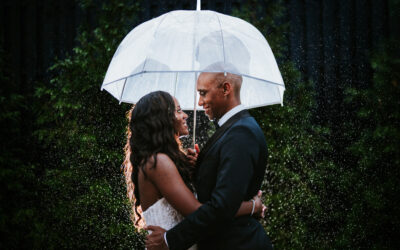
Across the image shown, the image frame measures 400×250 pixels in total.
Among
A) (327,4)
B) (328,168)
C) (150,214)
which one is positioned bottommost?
(328,168)

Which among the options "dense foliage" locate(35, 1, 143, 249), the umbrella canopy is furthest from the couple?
"dense foliage" locate(35, 1, 143, 249)

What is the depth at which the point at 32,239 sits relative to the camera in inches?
193

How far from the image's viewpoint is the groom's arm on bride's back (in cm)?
182

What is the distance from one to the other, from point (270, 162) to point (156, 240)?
2.87 m

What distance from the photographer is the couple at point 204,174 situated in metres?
1.85

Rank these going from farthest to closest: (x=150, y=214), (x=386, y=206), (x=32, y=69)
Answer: (x=32, y=69) < (x=386, y=206) < (x=150, y=214)

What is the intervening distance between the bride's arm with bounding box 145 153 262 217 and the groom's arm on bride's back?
126 mm

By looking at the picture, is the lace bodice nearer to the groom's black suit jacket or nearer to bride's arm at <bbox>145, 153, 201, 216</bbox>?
bride's arm at <bbox>145, 153, 201, 216</bbox>

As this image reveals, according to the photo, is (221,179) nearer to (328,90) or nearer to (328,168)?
(328,168)

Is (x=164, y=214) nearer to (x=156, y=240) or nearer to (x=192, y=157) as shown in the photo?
(x=156, y=240)

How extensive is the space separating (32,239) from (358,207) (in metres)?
4.29

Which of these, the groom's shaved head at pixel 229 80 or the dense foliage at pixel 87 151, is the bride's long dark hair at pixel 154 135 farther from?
the dense foliage at pixel 87 151

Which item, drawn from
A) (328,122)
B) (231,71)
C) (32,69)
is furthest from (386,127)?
(32,69)

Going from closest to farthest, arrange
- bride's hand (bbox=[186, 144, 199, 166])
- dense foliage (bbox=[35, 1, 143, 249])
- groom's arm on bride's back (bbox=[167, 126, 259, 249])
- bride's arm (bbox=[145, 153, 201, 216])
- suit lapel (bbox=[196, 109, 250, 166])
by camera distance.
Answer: groom's arm on bride's back (bbox=[167, 126, 259, 249])
bride's arm (bbox=[145, 153, 201, 216])
suit lapel (bbox=[196, 109, 250, 166])
bride's hand (bbox=[186, 144, 199, 166])
dense foliage (bbox=[35, 1, 143, 249])
